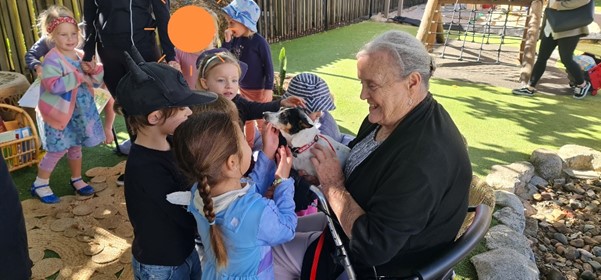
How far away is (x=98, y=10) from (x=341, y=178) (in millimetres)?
2868

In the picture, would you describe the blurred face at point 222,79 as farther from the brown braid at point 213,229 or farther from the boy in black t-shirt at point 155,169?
the brown braid at point 213,229

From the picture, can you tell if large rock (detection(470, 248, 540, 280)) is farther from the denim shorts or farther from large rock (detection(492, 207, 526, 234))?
the denim shorts

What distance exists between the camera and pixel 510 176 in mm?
4336

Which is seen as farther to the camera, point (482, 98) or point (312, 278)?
point (482, 98)

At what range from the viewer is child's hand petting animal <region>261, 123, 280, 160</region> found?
221cm

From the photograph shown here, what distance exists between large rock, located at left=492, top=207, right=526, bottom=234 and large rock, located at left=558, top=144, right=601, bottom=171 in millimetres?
1547

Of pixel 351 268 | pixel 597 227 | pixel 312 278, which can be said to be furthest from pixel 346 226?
pixel 597 227

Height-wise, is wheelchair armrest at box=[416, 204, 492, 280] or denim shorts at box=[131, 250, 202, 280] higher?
wheelchair armrest at box=[416, 204, 492, 280]

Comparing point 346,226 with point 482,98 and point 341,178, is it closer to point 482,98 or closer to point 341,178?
point 341,178

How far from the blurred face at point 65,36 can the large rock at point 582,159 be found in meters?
5.07

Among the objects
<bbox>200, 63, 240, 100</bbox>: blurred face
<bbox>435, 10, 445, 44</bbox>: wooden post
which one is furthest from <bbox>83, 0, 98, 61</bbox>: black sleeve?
<bbox>435, 10, 445, 44</bbox>: wooden post

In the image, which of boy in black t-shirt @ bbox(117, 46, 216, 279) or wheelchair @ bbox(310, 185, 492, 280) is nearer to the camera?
wheelchair @ bbox(310, 185, 492, 280)

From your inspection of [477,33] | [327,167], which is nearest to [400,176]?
[327,167]

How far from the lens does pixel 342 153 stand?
7.72ft
